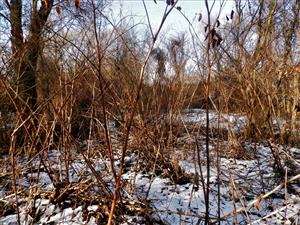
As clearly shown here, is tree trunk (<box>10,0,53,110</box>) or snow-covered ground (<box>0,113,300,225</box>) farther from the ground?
tree trunk (<box>10,0,53,110</box>)

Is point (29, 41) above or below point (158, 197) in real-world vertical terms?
above

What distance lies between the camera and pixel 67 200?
180cm

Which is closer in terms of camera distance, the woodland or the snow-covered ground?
the woodland

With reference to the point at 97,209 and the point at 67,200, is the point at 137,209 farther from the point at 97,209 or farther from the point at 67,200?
the point at 67,200

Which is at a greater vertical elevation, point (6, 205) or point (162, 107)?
point (162, 107)

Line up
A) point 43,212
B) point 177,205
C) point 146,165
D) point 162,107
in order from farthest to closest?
point 162,107 < point 146,165 < point 177,205 < point 43,212

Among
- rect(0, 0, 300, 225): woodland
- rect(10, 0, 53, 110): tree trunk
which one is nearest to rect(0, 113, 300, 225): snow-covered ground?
rect(0, 0, 300, 225): woodland

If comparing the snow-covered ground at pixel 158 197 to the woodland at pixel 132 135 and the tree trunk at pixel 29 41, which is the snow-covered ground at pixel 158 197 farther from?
the tree trunk at pixel 29 41

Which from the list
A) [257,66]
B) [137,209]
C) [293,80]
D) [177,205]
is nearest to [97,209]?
[137,209]

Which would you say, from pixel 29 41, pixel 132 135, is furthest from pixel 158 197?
pixel 29 41

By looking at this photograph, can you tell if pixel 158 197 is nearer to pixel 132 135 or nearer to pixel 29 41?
pixel 132 135

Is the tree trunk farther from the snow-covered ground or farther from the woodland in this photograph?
the snow-covered ground

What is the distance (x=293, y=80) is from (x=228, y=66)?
1071 mm

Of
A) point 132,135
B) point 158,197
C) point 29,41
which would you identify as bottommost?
point 158,197
